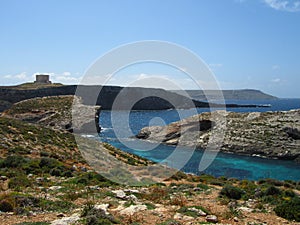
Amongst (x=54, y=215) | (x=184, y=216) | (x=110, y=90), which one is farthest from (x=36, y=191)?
(x=110, y=90)

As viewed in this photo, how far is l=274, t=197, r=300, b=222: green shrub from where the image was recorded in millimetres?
9977

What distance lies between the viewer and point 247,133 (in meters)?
48.5

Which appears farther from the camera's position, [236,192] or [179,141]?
[179,141]

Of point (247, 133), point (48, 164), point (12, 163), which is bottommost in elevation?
point (247, 133)

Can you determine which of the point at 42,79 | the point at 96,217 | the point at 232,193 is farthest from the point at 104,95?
the point at 96,217

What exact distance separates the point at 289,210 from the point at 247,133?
132 feet

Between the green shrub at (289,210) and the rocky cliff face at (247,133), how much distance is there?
1363 inches

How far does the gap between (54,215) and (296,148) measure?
42.6m

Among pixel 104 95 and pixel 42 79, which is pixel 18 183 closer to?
pixel 104 95

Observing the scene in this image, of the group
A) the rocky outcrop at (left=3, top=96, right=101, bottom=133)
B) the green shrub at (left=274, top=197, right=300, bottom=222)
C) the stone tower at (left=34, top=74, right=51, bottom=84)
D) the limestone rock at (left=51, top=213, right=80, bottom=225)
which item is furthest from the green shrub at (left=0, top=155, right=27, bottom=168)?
the stone tower at (left=34, top=74, right=51, bottom=84)

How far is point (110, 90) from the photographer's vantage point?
458 ft

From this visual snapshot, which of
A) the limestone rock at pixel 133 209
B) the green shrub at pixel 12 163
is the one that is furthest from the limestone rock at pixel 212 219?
the green shrub at pixel 12 163

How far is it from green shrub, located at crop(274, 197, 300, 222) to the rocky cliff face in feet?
114

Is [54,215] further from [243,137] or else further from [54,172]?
[243,137]
